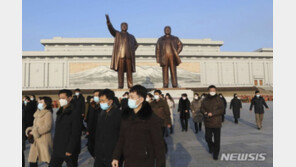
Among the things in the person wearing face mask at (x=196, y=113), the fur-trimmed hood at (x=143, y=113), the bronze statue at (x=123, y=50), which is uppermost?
the bronze statue at (x=123, y=50)

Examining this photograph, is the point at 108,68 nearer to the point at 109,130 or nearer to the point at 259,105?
the point at 259,105

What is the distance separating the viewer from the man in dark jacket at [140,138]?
2.12 meters

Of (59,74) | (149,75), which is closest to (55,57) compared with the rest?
(59,74)

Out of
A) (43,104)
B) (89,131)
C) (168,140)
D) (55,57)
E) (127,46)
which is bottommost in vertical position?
(168,140)

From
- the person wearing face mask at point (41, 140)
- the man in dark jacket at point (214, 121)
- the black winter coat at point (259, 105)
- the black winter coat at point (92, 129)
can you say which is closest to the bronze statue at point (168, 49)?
the black winter coat at point (259, 105)

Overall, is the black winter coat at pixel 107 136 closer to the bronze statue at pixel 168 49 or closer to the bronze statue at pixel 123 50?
the bronze statue at pixel 123 50

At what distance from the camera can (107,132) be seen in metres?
2.79

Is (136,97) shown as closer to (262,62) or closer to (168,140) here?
(168,140)

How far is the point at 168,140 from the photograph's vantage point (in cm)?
612

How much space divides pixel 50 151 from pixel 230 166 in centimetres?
284

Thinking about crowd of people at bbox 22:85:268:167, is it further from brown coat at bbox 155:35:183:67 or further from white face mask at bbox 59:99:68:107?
brown coat at bbox 155:35:183:67

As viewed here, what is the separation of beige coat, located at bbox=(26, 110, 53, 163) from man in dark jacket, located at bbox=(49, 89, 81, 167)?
343 millimetres

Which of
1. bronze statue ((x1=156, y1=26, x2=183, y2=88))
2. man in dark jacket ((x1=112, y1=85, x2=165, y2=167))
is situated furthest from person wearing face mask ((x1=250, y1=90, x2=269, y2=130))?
man in dark jacket ((x1=112, y1=85, x2=165, y2=167))

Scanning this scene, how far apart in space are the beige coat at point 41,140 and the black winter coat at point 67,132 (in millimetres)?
357
